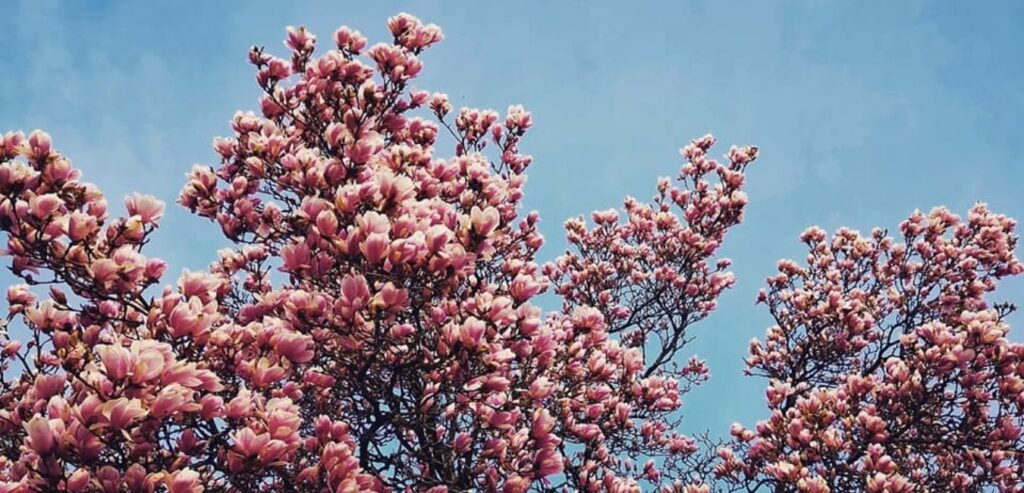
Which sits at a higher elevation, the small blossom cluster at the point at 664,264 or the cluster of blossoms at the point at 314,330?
the small blossom cluster at the point at 664,264

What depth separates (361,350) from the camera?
14.1 feet

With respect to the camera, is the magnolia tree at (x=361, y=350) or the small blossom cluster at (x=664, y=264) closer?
the magnolia tree at (x=361, y=350)

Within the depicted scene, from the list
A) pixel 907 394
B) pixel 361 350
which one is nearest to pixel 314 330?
pixel 361 350

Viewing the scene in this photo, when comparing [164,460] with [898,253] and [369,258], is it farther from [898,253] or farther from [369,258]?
[898,253]

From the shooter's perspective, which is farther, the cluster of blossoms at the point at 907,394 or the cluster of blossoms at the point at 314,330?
the cluster of blossoms at the point at 907,394

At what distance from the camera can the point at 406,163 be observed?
16.7 feet

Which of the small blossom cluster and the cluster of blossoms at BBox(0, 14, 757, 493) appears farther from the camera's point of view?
the small blossom cluster

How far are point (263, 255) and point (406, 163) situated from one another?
5.85 feet

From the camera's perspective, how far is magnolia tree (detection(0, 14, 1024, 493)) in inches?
127

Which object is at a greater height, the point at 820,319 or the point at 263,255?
the point at 820,319

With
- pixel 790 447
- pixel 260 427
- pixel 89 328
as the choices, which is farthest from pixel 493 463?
pixel 790 447

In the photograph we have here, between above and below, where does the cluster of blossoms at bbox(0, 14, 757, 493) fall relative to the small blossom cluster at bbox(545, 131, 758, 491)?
below

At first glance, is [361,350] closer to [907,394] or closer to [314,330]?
[314,330]

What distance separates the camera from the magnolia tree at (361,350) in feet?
10.6
